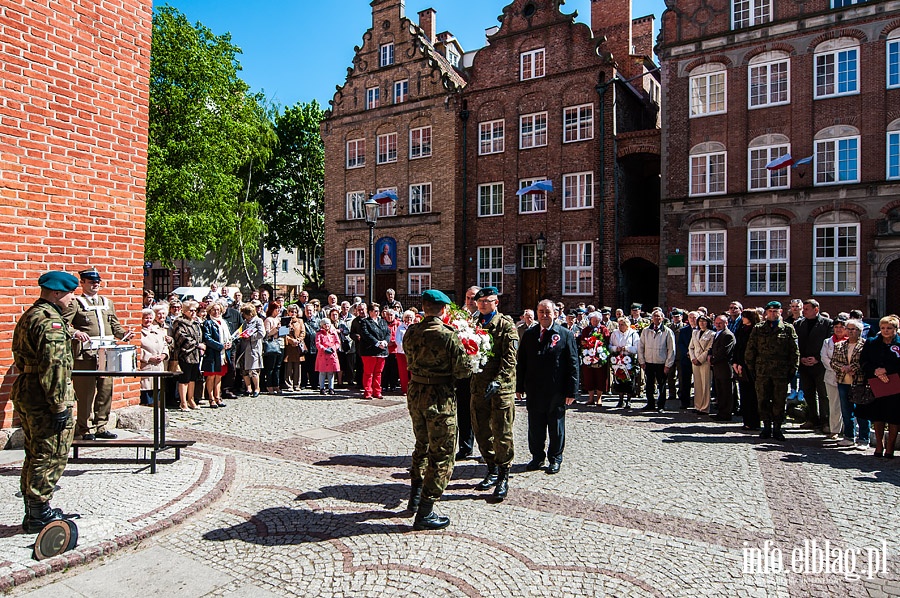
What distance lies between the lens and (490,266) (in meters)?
29.9

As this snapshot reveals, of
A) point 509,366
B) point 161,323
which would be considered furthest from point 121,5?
point 509,366

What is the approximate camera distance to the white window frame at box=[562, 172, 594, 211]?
88.9 ft

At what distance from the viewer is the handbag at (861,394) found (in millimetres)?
8016

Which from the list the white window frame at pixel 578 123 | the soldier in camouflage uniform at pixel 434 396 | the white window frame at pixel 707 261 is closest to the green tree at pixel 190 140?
the white window frame at pixel 578 123

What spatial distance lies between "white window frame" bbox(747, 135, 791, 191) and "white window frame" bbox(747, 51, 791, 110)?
1.43 meters

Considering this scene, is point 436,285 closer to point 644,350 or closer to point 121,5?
point 644,350

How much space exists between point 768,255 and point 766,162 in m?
3.68

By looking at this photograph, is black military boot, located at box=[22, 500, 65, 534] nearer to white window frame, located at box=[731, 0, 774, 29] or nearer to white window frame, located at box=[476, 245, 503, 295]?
white window frame, located at box=[476, 245, 503, 295]

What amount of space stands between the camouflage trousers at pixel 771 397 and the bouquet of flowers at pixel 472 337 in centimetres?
528

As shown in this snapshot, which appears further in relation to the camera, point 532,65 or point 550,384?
point 532,65

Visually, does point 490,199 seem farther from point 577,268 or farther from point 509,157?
point 577,268

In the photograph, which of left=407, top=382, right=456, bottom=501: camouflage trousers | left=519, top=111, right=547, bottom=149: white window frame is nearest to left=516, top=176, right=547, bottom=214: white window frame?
left=519, top=111, right=547, bottom=149: white window frame

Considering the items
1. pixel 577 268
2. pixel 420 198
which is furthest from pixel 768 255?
pixel 420 198

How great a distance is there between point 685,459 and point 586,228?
2031 cm
